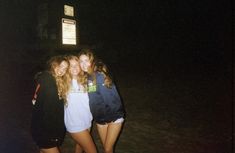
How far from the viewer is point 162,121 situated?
732cm

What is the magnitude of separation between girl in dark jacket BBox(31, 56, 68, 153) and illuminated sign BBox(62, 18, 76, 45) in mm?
10594

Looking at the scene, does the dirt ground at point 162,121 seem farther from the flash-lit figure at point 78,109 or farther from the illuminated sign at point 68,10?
the illuminated sign at point 68,10

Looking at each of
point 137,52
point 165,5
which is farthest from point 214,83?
point 165,5

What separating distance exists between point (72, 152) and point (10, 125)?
2.37 m

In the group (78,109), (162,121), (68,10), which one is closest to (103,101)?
(78,109)

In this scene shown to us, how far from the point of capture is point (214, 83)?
13039 millimetres

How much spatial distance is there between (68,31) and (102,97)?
10.9 metres

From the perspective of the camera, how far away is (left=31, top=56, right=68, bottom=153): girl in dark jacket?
3.32 m

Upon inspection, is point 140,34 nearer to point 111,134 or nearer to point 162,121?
point 162,121

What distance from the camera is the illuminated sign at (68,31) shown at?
13.9 meters

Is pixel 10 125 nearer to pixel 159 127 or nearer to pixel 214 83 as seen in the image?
pixel 159 127

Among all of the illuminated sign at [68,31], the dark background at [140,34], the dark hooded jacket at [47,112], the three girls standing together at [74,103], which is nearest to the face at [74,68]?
the three girls standing together at [74,103]

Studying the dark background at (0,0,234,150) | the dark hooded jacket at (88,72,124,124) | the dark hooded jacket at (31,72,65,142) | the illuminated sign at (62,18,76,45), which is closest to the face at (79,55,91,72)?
the dark hooded jacket at (88,72,124,124)

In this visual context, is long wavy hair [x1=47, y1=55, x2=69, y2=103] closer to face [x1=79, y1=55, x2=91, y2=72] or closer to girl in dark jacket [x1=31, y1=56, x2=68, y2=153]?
girl in dark jacket [x1=31, y1=56, x2=68, y2=153]
